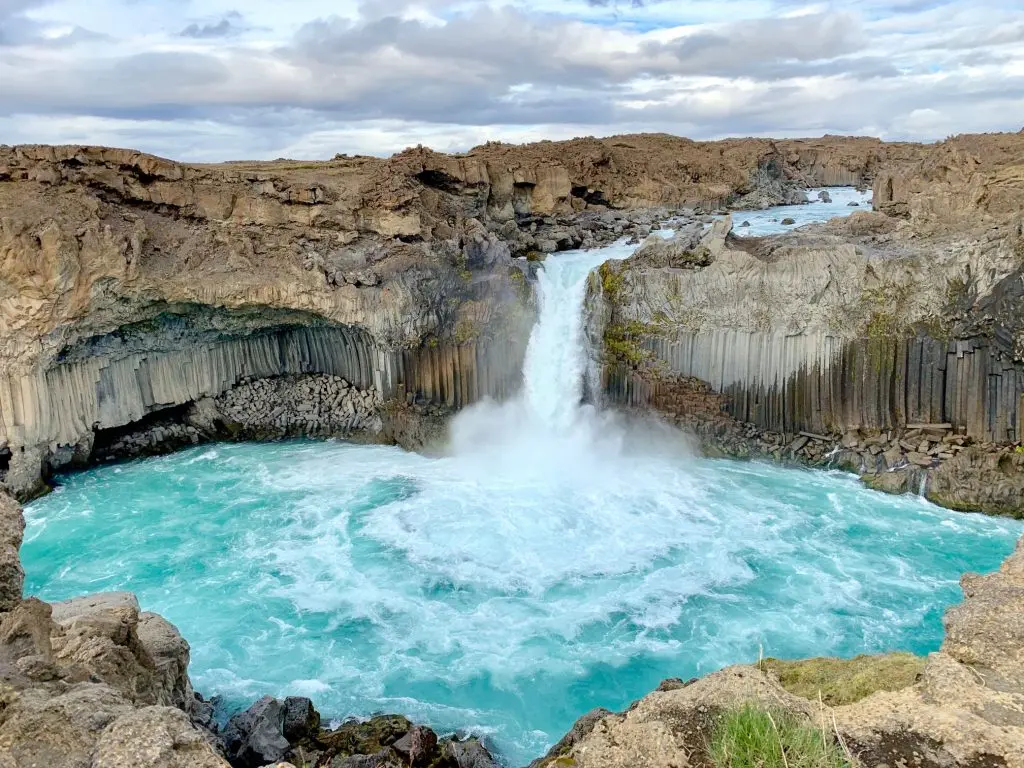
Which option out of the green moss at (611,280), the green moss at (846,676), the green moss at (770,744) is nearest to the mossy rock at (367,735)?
the green moss at (846,676)

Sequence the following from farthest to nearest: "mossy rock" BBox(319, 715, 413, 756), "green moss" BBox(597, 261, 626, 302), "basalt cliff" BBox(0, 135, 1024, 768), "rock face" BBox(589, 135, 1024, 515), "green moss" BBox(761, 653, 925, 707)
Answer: "green moss" BBox(597, 261, 626, 302) < "basalt cliff" BBox(0, 135, 1024, 768) < "rock face" BBox(589, 135, 1024, 515) < "mossy rock" BBox(319, 715, 413, 756) < "green moss" BBox(761, 653, 925, 707)

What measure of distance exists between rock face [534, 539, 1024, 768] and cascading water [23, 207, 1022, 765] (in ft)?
19.2

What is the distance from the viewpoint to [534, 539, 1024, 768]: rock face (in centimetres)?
457

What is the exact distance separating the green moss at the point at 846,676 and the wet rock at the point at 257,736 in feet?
19.2

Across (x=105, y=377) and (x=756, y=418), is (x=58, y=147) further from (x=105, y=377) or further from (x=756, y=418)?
(x=756, y=418)

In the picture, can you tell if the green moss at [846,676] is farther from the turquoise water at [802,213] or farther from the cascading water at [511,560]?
the turquoise water at [802,213]

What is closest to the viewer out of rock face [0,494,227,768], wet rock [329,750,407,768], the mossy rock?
rock face [0,494,227,768]

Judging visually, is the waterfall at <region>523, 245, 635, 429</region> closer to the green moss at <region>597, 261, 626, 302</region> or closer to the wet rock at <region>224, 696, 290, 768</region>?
the green moss at <region>597, 261, 626, 302</region>

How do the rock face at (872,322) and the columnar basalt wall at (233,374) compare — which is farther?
the columnar basalt wall at (233,374)

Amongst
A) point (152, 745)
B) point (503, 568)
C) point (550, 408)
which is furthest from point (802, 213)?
point (152, 745)

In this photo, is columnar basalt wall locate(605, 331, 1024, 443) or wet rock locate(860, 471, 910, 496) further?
wet rock locate(860, 471, 910, 496)

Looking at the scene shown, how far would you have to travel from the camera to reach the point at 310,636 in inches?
517

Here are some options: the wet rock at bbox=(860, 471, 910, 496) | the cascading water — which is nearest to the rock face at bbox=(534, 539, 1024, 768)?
the cascading water

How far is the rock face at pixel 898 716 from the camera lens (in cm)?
457
